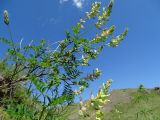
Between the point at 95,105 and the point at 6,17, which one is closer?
the point at 95,105

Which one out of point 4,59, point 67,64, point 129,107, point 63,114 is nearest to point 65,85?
point 67,64

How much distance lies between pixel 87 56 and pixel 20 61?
36.8 inches

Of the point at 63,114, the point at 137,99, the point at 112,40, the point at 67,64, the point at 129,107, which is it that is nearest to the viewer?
the point at 63,114

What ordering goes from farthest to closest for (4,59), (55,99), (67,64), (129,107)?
(129,107), (4,59), (67,64), (55,99)

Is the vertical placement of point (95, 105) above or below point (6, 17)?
below

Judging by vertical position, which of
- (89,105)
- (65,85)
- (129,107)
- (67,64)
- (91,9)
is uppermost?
(129,107)

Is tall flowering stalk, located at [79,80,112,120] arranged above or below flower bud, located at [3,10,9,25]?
below

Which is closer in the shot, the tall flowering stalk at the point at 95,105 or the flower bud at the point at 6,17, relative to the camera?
the tall flowering stalk at the point at 95,105

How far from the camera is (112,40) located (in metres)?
5.91

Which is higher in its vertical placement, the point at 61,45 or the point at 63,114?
the point at 61,45

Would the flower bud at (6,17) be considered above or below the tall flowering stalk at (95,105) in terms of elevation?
above

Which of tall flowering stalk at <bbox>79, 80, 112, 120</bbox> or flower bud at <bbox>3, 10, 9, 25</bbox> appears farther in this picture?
flower bud at <bbox>3, 10, 9, 25</bbox>

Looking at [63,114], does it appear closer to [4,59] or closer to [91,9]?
[91,9]

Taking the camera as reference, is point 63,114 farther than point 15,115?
Yes
